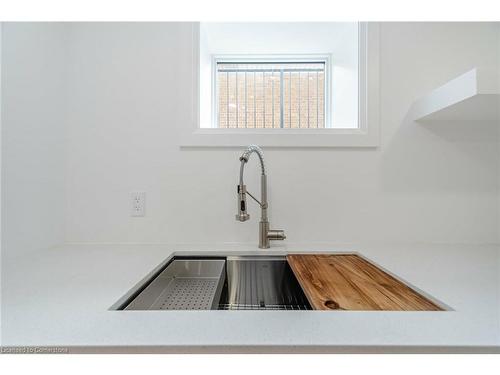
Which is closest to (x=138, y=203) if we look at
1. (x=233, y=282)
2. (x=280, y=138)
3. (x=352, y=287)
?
(x=233, y=282)

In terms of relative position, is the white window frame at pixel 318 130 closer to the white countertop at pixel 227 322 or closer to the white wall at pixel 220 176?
the white wall at pixel 220 176

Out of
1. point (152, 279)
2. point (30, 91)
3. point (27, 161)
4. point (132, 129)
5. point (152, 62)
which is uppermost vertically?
point (152, 62)

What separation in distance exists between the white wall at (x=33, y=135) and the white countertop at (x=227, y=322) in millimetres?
320

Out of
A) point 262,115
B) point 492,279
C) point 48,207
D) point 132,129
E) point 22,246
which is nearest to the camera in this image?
point 492,279

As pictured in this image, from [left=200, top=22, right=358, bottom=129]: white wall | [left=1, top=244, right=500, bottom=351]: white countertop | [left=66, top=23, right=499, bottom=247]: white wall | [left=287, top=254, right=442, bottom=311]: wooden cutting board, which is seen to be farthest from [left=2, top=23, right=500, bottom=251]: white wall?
[left=1, top=244, right=500, bottom=351]: white countertop

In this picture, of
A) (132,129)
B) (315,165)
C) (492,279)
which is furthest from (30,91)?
(492,279)

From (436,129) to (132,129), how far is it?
4.98ft

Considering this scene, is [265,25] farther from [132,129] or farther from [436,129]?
[436,129]

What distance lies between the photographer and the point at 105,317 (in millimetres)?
542

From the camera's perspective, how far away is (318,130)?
49.0 inches

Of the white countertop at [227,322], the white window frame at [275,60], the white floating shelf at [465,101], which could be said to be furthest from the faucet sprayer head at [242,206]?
the white floating shelf at [465,101]

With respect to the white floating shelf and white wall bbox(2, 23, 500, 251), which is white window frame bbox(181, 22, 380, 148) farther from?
the white floating shelf

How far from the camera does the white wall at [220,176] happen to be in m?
1.24

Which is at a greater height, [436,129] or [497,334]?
[436,129]
